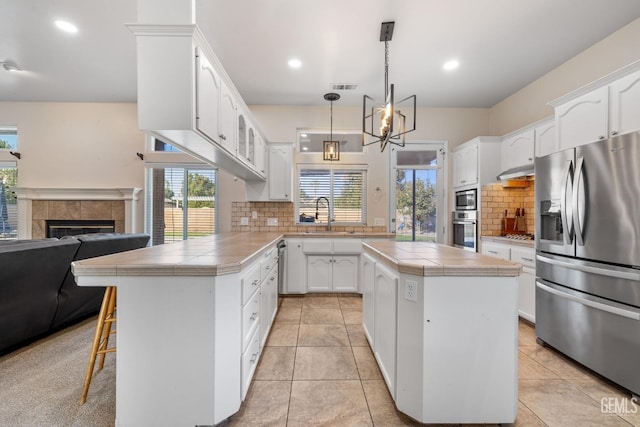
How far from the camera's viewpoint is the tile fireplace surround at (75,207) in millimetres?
4305

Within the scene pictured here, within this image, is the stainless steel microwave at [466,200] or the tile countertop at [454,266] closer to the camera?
the tile countertop at [454,266]

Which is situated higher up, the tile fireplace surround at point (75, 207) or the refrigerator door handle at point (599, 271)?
the tile fireplace surround at point (75, 207)

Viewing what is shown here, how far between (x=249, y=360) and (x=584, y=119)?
128 inches

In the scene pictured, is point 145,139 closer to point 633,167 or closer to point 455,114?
point 455,114

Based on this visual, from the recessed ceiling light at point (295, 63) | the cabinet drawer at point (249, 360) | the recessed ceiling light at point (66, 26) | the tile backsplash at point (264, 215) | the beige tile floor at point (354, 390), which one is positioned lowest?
the beige tile floor at point (354, 390)

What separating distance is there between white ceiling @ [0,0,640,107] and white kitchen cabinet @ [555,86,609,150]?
747 mm

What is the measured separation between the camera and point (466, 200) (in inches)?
155

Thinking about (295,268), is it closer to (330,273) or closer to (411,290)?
(330,273)

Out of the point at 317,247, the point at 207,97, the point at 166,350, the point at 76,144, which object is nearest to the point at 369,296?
Answer: the point at 166,350

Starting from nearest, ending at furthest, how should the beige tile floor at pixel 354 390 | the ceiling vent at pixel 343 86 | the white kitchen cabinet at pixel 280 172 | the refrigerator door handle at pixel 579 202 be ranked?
the beige tile floor at pixel 354 390, the refrigerator door handle at pixel 579 202, the ceiling vent at pixel 343 86, the white kitchen cabinet at pixel 280 172

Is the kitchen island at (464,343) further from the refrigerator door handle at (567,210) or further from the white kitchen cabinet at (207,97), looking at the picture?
the white kitchen cabinet at (207,97)

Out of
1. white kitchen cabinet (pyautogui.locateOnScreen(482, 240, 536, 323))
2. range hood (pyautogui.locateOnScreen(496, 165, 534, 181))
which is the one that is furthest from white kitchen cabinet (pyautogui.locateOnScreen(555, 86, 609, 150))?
white kitchen cabinet (pyautogui.locateOnScreen(482, 240, 536, 323))

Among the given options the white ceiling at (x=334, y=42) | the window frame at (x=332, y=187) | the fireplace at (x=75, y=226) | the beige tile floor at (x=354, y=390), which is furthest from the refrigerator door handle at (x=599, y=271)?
the fireplace at (x=75, y=226)

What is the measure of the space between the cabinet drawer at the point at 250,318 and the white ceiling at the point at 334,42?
7.71 ft
